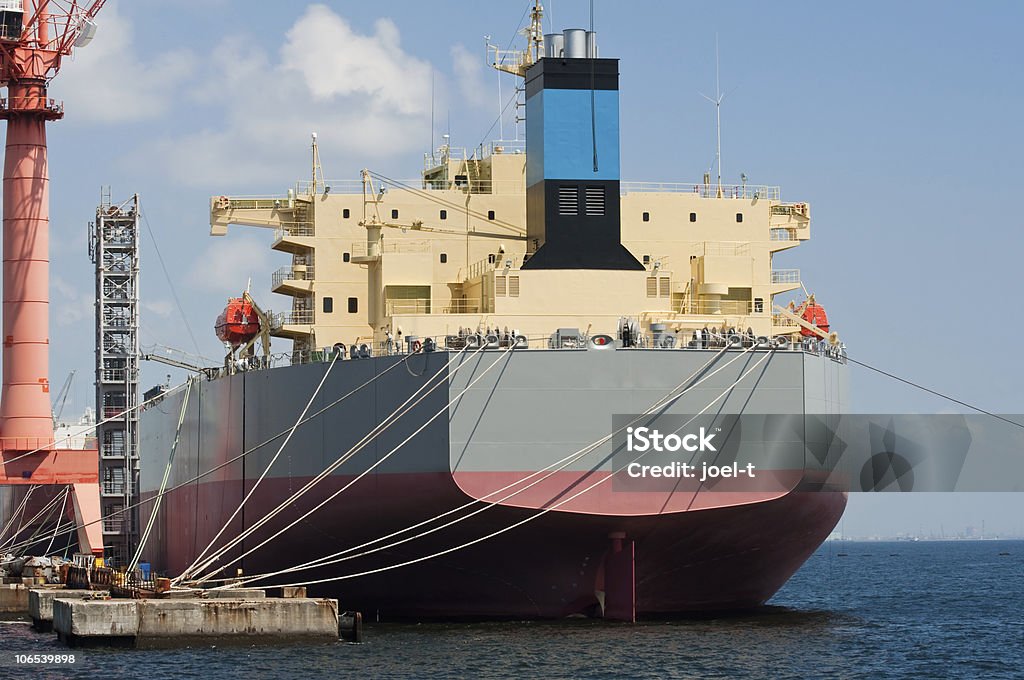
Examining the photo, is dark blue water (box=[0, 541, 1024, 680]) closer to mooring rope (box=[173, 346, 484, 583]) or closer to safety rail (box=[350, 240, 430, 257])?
mooring rope (box=[173, 346, 484, 583])

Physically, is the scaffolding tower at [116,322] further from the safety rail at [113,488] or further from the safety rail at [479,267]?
the safety rail at [479,267]

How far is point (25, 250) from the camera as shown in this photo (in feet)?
145

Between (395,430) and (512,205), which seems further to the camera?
(512,205)

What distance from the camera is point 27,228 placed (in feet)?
145

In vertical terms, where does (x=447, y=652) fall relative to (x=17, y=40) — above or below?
below

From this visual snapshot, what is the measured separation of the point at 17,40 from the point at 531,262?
1848 cm

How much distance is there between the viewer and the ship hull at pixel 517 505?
97.8ft

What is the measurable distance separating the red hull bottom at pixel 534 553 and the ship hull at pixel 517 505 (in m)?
0.04

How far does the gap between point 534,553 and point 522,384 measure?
305cm

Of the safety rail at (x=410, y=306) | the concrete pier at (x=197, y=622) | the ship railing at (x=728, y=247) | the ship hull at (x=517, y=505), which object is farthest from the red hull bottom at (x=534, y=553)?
the ship railing at (x=728, y=247)

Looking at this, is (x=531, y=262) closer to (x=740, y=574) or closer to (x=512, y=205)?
(x=512, y=205)

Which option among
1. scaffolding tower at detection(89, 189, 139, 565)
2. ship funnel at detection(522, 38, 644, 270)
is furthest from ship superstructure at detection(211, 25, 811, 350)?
scaffolding tower at detection(89, 189, 139, 565)

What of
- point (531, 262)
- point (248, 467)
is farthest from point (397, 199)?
point (248, 467)

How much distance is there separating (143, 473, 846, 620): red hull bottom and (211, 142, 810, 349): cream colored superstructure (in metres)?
3.71
